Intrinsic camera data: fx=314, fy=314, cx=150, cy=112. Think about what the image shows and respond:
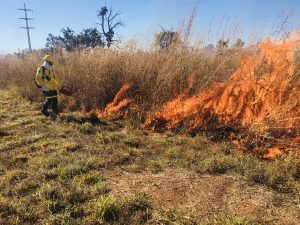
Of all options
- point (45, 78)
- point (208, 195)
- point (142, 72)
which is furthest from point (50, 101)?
point (208, 195)

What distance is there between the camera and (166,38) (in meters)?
7.60

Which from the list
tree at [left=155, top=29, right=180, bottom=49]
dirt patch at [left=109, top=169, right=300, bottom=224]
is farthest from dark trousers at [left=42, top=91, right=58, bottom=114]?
dirt patch at [left=109, top=169, right=300, bottom=224]

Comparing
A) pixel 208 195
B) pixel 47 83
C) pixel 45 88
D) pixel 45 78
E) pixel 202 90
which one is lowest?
pixel 208 195

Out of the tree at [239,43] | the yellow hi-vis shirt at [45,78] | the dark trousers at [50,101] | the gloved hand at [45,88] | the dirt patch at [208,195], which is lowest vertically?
the dirt patch at [208,195]

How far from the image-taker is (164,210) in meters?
3.20

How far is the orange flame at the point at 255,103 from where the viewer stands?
4633 mm

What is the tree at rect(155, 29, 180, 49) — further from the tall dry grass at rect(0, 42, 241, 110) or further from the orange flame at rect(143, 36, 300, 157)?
the orange flame at rect(143, 36, 300, 157)

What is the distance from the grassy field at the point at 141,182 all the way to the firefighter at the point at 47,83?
2019 millimetres

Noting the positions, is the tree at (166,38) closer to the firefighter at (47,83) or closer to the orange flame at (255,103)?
the orange flame at (255,103)

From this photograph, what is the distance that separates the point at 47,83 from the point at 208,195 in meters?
5.61

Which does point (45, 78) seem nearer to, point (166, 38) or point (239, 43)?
point (166, 38)

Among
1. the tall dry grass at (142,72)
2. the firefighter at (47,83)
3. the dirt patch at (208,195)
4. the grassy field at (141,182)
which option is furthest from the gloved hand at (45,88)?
the dirt patch at (208,195)

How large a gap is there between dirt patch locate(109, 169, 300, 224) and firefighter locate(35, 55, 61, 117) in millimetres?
4423

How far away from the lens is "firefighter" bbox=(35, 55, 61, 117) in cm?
775
